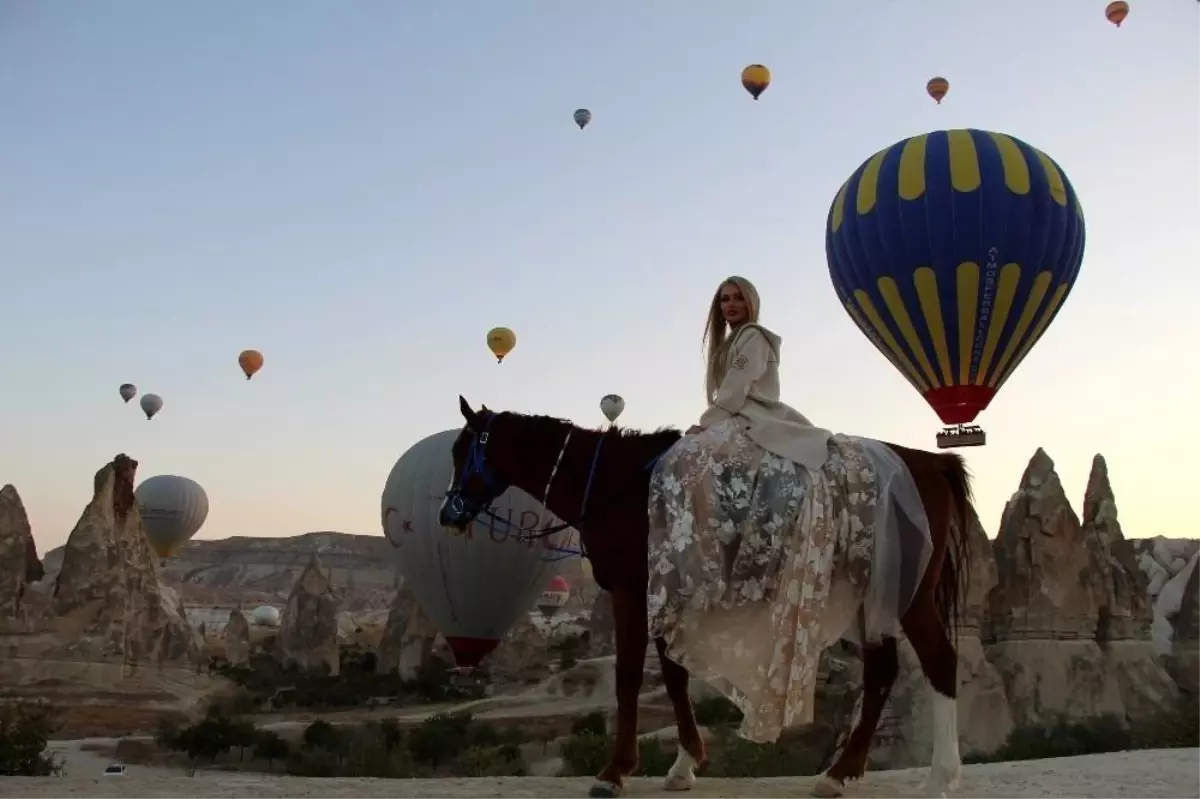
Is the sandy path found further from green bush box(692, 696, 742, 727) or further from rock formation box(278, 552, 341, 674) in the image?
rock formation box(278, 552, 341, 674)

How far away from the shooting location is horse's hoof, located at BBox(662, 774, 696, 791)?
5.92 meters

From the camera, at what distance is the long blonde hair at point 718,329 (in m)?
6.44

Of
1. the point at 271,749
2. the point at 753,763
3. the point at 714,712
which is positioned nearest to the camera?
the point at 753,763

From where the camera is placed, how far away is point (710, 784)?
248 inches

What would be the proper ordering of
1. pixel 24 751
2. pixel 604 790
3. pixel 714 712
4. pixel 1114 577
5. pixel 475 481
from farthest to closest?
pixel 1114 577 → pixel 714 712 → pixel 24 751 → pixel 475 481 → pixel 604 790

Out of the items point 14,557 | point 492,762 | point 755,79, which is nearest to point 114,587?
point 14,557

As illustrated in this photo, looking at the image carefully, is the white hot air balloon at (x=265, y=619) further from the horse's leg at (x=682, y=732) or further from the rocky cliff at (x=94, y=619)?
the horse's leg at (x=682, y=732)

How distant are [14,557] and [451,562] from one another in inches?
919

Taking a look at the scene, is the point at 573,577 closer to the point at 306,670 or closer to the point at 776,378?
the point at 306,670

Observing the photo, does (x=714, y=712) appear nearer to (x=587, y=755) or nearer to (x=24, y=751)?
(x=587, y=755)

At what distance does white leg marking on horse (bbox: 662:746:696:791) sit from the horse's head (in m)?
1.79

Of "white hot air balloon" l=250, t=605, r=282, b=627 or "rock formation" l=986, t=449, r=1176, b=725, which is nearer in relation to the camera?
"rock formation" l=986, t=449, r=1176, b=725

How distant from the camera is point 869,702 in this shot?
609 centimetres

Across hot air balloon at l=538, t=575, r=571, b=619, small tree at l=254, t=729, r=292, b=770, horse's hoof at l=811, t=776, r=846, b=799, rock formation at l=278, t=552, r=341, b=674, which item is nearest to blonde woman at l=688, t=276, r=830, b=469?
horse's hoof at l=811, t=776, r=846, b=799
